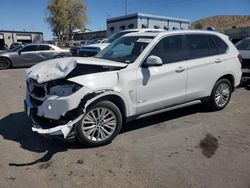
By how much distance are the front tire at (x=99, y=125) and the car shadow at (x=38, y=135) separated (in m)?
0.25

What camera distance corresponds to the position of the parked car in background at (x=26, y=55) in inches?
602

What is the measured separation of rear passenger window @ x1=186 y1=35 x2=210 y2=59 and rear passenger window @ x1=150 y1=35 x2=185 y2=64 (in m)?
0.26

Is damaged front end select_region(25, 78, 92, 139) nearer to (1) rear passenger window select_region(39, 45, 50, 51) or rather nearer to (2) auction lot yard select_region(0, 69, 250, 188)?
(2) auction lot yard select_region(0, 69, 250, 188)

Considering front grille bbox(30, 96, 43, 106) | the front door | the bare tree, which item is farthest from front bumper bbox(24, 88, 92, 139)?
the bare tree

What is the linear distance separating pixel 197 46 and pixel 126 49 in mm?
1530

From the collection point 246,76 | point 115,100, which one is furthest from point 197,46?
point 246,76

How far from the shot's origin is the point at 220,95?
624 cm

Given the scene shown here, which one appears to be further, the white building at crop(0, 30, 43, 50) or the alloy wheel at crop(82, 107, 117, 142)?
the white building at crop(0, 30, 43, 50)

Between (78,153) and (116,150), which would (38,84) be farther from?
(116,150)

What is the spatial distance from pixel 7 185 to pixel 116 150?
1.63 m

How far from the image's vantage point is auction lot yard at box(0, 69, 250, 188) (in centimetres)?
344

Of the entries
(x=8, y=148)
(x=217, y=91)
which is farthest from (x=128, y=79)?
(x=217, y=91)

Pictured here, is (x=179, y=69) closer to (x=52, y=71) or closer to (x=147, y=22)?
(x=52, y=71)

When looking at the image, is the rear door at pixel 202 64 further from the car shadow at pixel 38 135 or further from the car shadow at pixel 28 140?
the car shadow at pixel 28 140
